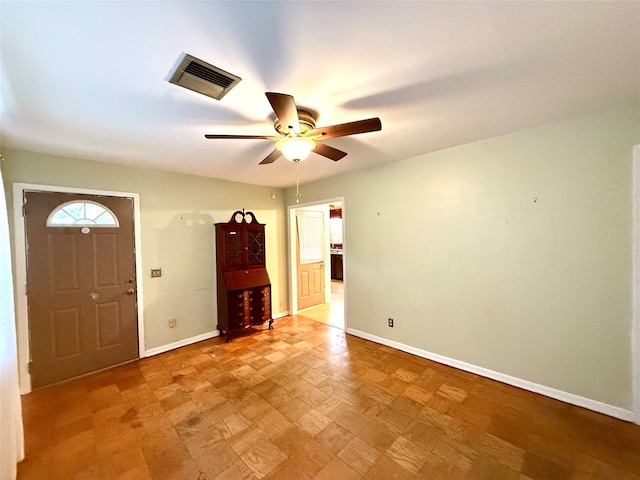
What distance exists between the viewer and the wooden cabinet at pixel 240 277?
3.68 metres

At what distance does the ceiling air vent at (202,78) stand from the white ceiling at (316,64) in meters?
0.04

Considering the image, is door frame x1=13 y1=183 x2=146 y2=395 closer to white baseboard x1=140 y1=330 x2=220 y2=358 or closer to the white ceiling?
the white ceiling

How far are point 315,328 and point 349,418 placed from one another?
80.9 inches

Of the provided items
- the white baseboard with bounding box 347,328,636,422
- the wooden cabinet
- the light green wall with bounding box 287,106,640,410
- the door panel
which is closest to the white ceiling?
the light green wall with bounding box 287,106,640,410

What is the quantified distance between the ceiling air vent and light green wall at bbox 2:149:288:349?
2.24 metres

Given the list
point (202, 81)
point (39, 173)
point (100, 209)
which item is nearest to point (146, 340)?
point (100, 209)

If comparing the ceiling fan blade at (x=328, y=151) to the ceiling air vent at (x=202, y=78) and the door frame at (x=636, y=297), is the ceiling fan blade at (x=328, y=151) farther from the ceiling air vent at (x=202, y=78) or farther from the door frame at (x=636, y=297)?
the door frame at (x=636, y=297)

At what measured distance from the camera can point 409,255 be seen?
10.4 feet

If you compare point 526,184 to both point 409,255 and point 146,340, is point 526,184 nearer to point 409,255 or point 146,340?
point 409,255

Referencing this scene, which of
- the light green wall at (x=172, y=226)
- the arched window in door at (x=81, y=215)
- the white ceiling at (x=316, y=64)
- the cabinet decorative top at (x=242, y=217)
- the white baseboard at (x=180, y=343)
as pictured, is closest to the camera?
the white ceiling at (x=316, y=64)

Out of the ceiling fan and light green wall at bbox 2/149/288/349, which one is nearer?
the ceiling fan

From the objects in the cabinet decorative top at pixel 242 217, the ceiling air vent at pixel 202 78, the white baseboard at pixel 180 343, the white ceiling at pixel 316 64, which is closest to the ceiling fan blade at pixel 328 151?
the white ceiling at pixel 316 64

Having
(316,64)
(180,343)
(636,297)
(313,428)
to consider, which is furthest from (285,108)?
(180,343)

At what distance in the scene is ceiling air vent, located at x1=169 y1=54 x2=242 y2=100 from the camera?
135 centimetres
